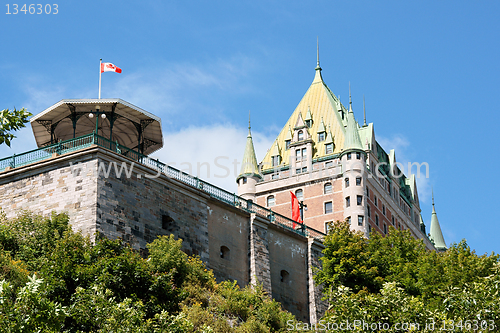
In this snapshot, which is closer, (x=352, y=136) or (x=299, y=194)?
(x=352, y=136)

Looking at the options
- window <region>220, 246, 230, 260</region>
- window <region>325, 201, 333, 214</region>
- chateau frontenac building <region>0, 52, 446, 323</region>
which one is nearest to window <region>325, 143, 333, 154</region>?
window <region>325, 201, 333, 214</region>

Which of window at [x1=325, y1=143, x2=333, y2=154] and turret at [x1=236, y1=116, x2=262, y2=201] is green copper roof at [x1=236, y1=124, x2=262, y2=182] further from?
window at [x1=325, y1=143, x2=333, y2=154]

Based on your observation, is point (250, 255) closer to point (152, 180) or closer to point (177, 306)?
point (152, 180)

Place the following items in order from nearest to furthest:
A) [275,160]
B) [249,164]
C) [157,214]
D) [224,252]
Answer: [157,214] → [224,252] → [249,164] → [275,160]

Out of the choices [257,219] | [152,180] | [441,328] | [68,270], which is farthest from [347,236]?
[68,270]

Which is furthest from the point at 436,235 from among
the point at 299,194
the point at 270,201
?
the point at 270,201

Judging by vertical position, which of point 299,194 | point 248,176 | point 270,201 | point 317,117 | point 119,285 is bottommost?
point 119,285

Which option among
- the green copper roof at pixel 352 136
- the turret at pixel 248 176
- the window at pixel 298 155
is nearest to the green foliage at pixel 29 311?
the green copper roof at pixel 352 136

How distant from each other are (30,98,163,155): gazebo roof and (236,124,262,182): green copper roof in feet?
153

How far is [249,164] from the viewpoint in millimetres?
95875

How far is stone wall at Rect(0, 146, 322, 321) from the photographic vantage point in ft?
134

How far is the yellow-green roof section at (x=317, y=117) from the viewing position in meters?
95.4

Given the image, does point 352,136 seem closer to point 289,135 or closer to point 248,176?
point 289,135

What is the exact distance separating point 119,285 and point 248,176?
6003 cm
